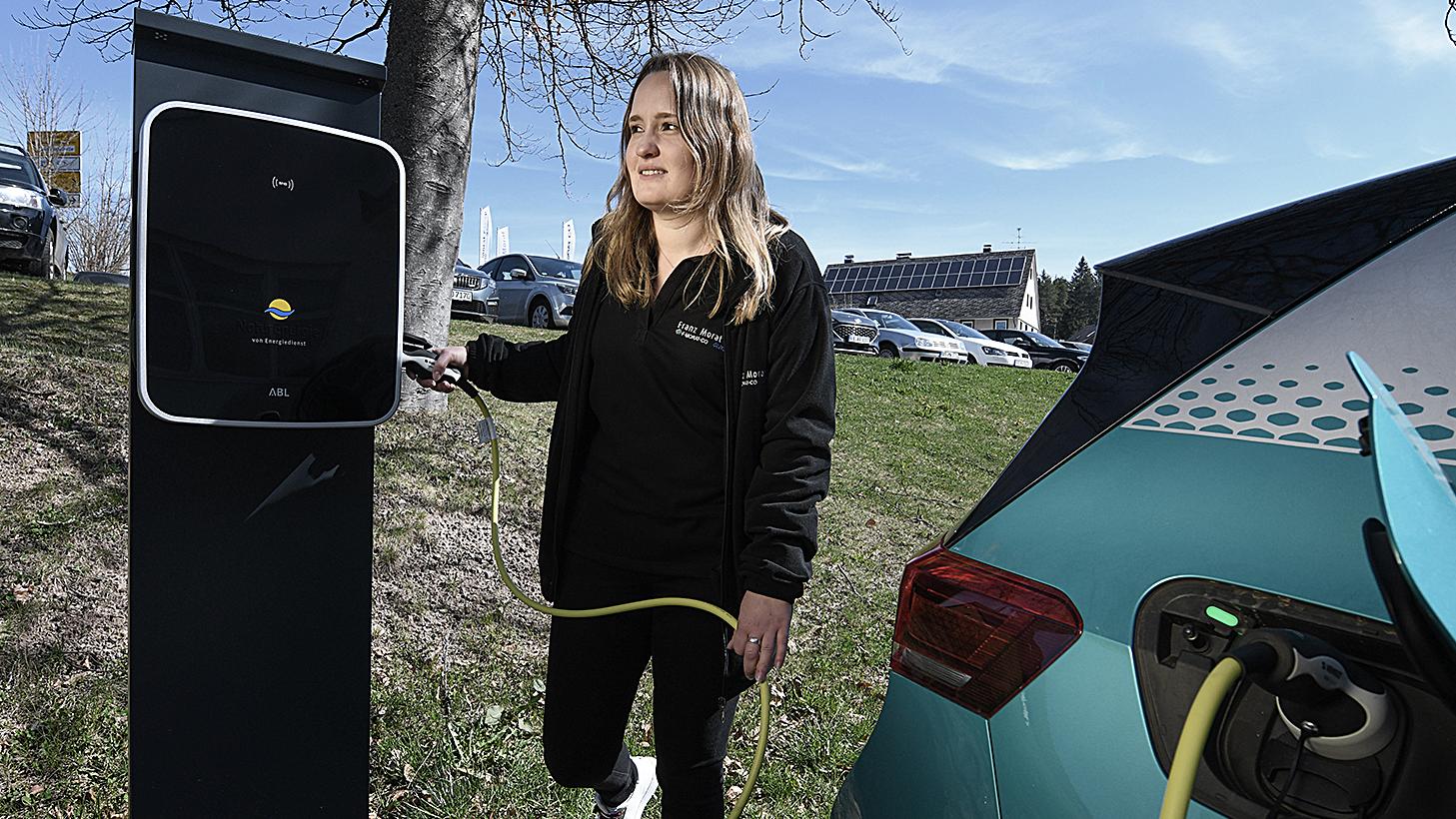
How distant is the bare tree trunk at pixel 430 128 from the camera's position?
487 centimetres

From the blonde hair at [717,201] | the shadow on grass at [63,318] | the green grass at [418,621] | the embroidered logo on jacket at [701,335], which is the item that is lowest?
the green grass at [418,621]

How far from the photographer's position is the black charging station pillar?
6.04 feet

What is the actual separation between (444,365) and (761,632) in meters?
0.90

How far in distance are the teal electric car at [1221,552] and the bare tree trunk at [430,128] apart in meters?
4.01

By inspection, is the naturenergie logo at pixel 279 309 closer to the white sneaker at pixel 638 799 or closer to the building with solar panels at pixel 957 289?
the white sneaker at pixel 638 799

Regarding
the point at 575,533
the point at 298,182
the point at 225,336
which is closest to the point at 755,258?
the point at 575,533

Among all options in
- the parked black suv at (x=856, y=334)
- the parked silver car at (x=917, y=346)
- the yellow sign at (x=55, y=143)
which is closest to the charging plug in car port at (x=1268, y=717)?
the parked black suv at (x=856, y=334)

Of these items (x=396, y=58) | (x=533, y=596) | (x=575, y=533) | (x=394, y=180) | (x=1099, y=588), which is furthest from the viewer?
(x=396, y=58)

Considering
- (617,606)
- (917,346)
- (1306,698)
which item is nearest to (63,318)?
(617,606)

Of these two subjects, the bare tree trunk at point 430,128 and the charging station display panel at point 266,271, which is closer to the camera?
the charging station display panel at point 266,271

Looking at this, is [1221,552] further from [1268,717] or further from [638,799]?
[638,799]

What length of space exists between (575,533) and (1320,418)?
1428 mm

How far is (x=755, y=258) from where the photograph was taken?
6.22 feet

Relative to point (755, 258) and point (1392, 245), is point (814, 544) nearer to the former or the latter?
point (755, 258)
